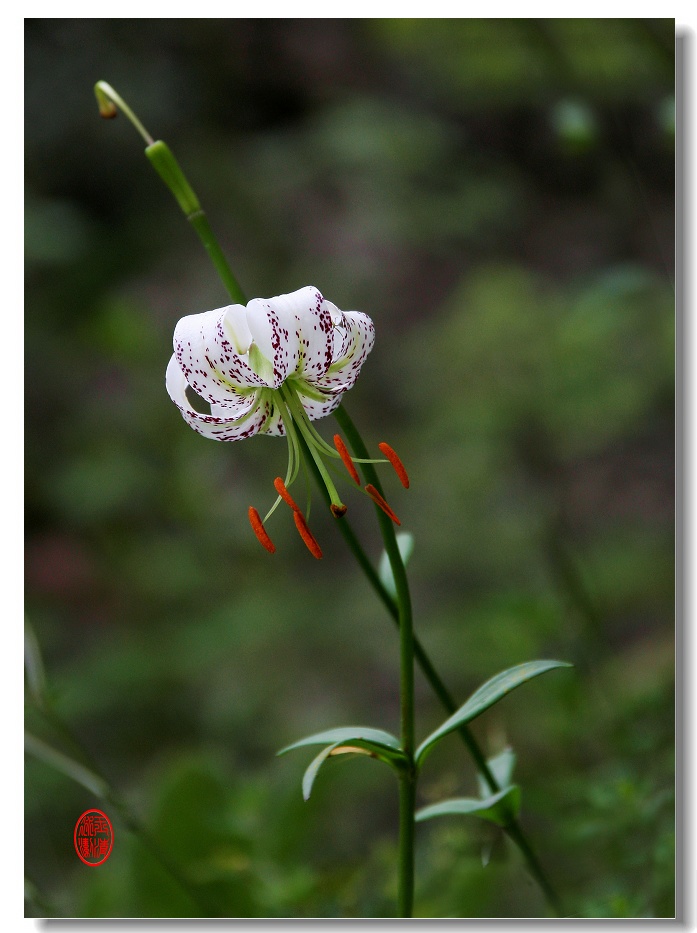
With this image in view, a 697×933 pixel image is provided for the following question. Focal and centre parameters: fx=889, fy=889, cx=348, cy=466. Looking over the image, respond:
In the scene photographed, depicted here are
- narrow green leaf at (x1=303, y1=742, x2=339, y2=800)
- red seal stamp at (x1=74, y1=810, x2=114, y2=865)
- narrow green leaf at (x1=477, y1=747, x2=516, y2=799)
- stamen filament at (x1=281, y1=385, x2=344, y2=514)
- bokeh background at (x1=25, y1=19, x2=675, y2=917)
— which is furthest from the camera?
bokeh background at (x1=25, y1=19, x2=675, y2=917)

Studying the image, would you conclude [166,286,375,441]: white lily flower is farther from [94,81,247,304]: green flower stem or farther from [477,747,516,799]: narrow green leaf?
[477,747,516,799]: narrow green leaf

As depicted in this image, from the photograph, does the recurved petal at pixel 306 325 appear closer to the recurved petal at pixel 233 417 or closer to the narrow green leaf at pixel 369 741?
the recurved petal at pixel 233 417

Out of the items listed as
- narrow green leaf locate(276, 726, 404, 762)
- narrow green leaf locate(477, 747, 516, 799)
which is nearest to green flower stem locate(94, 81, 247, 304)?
narrow green leaf locate(276, 726, 404, 762)

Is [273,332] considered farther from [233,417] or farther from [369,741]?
[369,741]

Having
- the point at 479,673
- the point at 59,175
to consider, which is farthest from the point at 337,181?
the point at 479,673

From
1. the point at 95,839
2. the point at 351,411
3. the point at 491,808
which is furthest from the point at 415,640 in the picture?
the point at 351,411

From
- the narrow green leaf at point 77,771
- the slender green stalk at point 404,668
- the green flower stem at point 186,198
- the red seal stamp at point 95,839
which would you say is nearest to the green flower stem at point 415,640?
the slender green stalk at point 404,668
